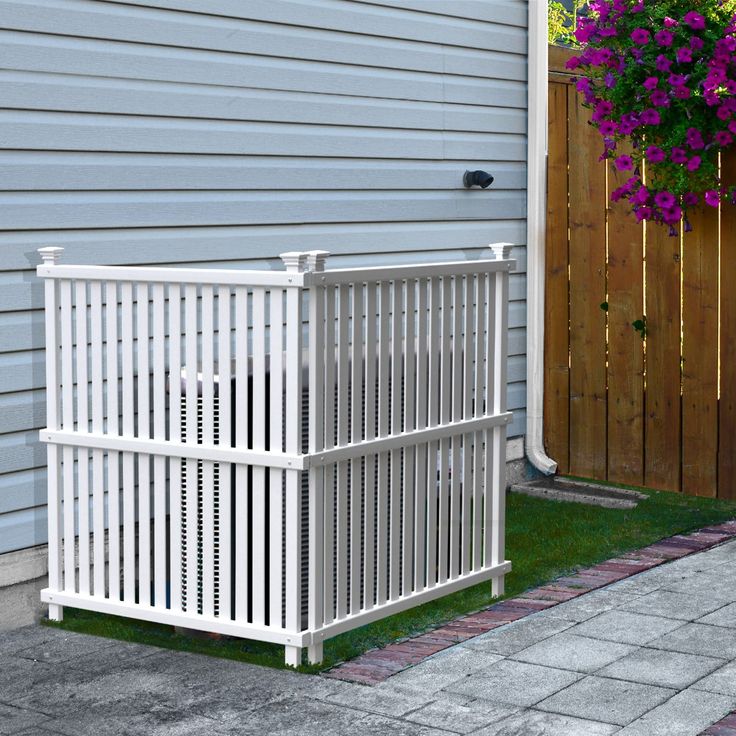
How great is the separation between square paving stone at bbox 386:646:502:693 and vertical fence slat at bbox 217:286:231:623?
25.4 inches

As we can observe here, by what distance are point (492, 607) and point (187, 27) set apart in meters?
2.57

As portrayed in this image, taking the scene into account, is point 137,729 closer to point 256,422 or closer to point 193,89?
point 256,422

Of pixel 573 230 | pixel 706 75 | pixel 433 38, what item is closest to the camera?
pixel 706 75

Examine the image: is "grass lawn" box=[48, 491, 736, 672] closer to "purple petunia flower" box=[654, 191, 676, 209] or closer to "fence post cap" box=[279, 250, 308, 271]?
"fence post cap" box=[279, 250, 308, 271]

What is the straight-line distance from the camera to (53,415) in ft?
16.0

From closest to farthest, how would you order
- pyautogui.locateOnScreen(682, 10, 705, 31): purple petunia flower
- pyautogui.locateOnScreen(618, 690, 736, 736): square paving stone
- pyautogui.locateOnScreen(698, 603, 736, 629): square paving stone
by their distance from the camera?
1. pyautogui.locateOnScreen(618, 690, 736, 736): square paving stone
2. pyautogui.locateOnScreen(698, 603, 736, 629): square paving stone
3. pyautogui.locateOnScreen(682, 10, 705, 31): purple petunia flower

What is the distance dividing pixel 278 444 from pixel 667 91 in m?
3.06

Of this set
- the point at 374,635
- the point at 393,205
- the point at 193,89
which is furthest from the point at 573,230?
the point at 374,635

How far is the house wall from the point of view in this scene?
4.91 m

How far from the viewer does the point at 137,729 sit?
12.6ft

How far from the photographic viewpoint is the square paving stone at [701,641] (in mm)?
4504

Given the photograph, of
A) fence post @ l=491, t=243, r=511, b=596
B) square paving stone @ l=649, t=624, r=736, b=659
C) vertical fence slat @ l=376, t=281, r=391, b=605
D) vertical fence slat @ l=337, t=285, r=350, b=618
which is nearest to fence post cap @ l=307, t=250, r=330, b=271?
vertical fence slat @ l=337, t=285, r=350, b=618

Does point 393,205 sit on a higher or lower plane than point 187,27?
lower

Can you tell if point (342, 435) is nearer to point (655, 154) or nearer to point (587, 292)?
point (655, 154)
